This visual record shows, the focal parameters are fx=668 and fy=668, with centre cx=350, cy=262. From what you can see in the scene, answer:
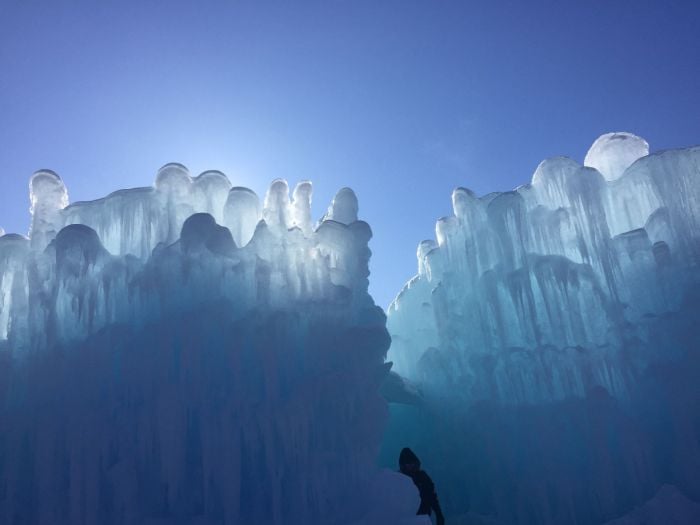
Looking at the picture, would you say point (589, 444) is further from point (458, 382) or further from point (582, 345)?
point (458, 382)

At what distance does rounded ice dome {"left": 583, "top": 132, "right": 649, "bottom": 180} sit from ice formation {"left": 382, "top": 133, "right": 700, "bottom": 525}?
0.03m

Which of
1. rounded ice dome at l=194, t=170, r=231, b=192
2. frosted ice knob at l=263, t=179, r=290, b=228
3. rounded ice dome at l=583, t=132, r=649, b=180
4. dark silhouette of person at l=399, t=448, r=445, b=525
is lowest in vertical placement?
dark silhouette of person at l=399, t=448, r=445, b=525

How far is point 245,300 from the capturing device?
11.9 meters

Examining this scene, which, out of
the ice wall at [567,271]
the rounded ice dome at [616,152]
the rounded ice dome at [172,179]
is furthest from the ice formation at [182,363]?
the rounded ice dome at [616,152]

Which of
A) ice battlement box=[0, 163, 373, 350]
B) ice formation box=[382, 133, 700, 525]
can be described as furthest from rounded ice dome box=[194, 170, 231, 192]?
ice formation box=[382, 133, 700, 525]

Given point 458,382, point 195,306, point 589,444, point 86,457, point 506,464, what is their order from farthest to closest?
1. point 458,382
2. point 506,464
3. point 589,444
4. point 195,306
5. point 86,457

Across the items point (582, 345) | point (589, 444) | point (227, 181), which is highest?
point (227, 181)

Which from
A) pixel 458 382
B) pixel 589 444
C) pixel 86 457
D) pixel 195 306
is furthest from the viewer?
pixel 458 382

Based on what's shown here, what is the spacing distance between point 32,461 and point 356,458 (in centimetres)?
533

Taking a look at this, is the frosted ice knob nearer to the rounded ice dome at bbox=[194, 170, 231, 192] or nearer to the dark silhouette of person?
the rounded ice dome at bbox=[194, 170, 231, 192]

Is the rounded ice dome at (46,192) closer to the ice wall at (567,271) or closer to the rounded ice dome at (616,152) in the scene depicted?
the ice wall at (567,271)

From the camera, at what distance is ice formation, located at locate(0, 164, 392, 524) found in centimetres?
1061

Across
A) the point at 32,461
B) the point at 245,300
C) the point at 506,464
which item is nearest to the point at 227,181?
the point at 245,300

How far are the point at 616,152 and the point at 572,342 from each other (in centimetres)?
470
